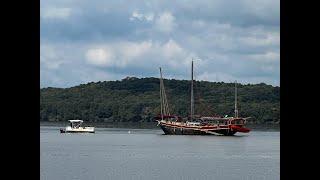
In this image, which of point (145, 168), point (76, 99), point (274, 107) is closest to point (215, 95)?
point (274, 107)

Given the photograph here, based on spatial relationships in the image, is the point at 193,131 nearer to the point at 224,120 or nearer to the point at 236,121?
the point at 236,121

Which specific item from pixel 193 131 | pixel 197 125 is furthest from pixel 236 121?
pixel 193 131

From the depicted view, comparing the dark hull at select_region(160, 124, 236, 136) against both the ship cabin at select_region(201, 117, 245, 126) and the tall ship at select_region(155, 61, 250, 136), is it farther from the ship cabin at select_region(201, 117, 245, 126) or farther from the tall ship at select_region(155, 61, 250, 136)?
the ship cabin at select_region(201, 117, 245, 126)

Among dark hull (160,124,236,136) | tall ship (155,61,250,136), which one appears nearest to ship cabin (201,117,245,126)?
tall ship (155,61,250,136)

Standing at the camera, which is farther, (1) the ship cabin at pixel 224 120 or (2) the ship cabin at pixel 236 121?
(1) the ship cabin at pixel 224 120

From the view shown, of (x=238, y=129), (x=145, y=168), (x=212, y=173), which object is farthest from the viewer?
(x=238, y=129)

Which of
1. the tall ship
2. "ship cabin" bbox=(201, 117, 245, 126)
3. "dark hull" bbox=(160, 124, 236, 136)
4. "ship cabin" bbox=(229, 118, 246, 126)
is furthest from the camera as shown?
"ship cabin" bbox=(201, 117, 245, 126)

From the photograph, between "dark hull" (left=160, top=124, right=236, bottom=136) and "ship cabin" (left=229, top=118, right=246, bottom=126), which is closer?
"dark hull" (left=160, top=124, right=236, bottom=136)

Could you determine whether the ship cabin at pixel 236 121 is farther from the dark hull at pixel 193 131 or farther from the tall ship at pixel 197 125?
the dark hull at pixel 193 131

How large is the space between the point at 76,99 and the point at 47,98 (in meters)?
6.56

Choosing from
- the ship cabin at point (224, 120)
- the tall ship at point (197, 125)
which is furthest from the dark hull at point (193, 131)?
the ship cabin at point (224, 120)
